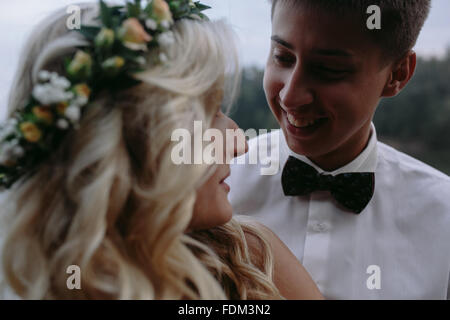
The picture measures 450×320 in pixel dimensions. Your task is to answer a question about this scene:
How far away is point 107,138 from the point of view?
30.7 inches

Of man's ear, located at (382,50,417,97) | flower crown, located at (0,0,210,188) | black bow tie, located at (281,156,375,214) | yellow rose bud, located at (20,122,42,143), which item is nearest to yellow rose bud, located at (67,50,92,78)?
flower crown, located at (0,0,210,188)

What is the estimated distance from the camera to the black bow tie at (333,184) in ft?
4.18

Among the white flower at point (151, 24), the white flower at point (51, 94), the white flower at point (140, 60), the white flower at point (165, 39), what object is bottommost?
the white flower at point (51, 94)

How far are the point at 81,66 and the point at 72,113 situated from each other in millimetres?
90

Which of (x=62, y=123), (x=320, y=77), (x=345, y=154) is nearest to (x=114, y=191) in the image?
(x=62, y=123)

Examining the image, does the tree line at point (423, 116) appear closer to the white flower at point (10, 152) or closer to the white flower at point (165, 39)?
the white flower at point (165, 39)

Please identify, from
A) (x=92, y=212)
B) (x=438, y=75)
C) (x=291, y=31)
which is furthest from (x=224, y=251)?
(x=438, y=75)

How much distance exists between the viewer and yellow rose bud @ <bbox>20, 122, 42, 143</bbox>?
0.76 meters

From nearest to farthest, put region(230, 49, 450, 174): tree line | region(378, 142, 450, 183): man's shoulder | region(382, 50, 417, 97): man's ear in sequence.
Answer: region(382, 50, 417, 97): man's ear
region(378, 142, 450, 183): man's shoulder
region(230, 49, 450, 174): tree line

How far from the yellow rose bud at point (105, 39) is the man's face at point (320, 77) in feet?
1.74

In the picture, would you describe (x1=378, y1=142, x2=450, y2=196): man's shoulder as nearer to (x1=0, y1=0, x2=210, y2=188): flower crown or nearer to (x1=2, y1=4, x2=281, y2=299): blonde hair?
(x1=2, y1=4, x2=281, y2=299): blonde hair

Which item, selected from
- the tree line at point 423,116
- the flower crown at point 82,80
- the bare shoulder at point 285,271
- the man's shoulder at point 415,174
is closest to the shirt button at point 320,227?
the bare shoulder at point 285,271

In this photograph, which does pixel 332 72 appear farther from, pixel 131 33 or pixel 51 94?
pixel 51 94
